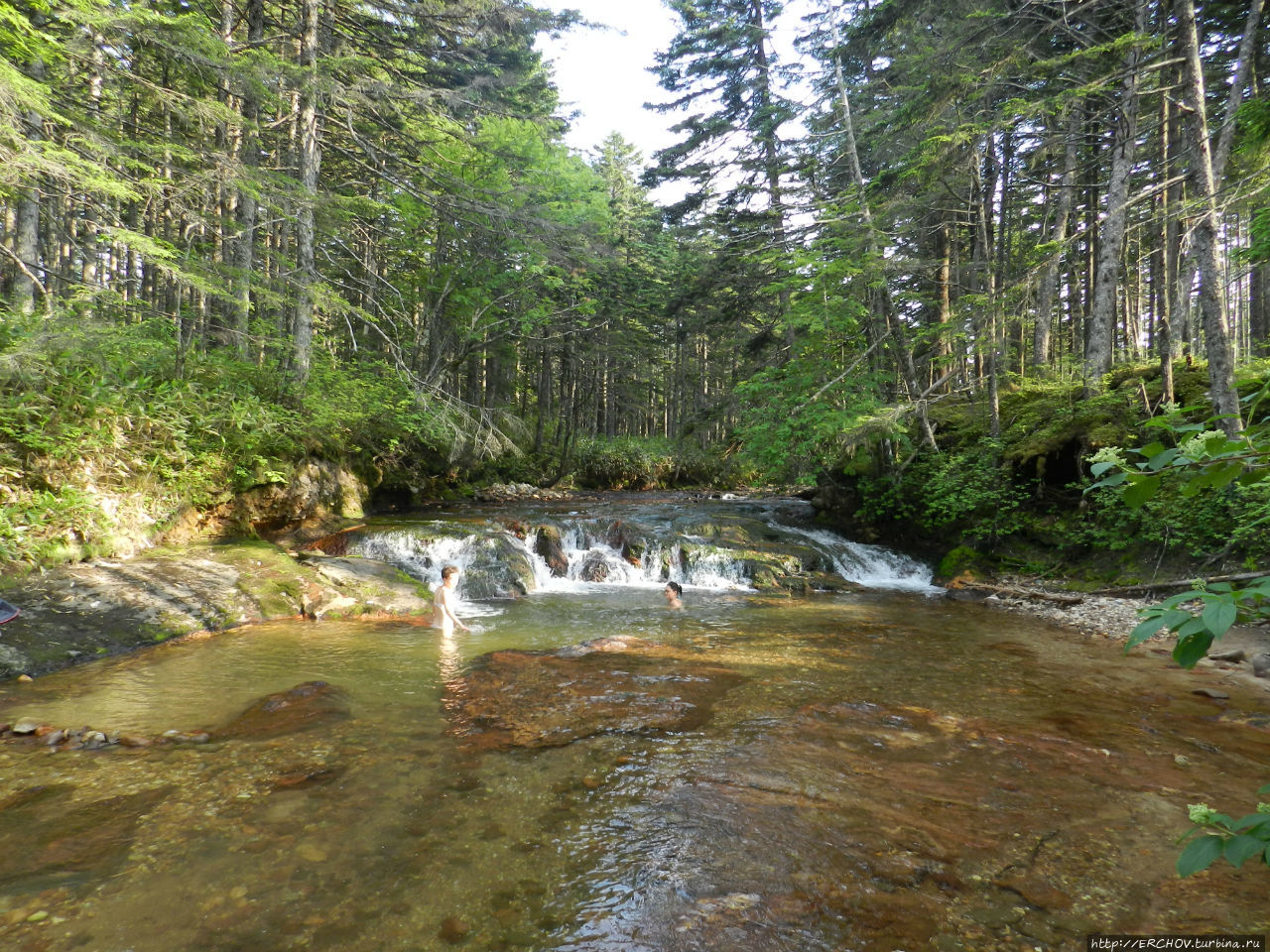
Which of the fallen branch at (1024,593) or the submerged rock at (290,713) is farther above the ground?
the fallen branch at (1024,593)

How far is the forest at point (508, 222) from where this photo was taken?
7582mm

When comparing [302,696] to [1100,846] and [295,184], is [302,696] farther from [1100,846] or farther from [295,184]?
[295,184]

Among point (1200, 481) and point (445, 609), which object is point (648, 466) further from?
point (1200, 481)

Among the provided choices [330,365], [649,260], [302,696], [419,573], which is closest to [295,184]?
[330,365]

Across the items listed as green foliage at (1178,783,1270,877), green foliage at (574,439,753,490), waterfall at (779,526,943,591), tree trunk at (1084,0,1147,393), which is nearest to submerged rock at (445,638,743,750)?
green foliage at (1178,783,1270,877)

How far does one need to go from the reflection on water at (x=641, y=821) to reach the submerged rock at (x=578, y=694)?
0.65 feet

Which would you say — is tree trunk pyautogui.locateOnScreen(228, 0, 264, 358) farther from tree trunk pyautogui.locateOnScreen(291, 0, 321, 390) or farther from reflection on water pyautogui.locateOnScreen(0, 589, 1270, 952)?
reflection on water pyautogui.locateOnScreen(0, 589, 1270, 952)

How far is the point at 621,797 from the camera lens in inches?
148

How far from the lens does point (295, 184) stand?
32.7ft

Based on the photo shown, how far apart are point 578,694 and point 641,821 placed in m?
2.18

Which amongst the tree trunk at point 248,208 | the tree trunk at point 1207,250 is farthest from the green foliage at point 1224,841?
the tree trunk at point 248,208

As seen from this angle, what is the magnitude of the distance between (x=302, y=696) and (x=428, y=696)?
112cm

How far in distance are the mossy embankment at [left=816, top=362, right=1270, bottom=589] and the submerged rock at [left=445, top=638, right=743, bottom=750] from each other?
6.88 metres

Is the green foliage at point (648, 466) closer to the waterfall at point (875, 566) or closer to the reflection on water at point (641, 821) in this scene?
the waterfall at point (875, 566)
